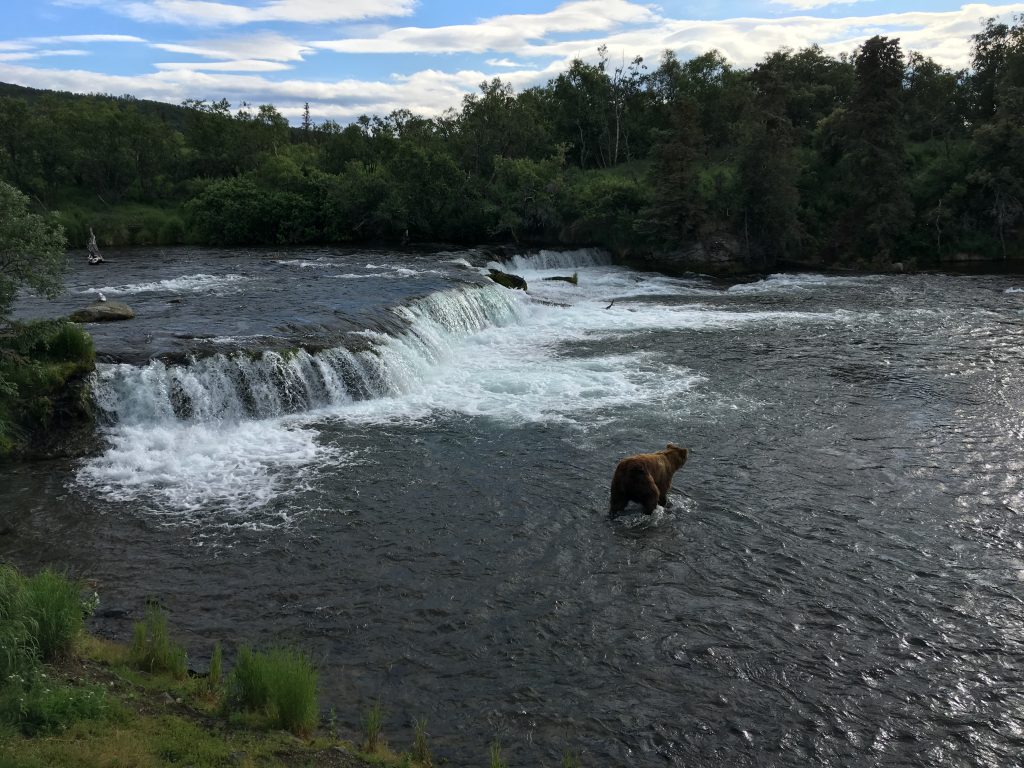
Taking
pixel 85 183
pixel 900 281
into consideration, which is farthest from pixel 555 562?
pixel 85 183

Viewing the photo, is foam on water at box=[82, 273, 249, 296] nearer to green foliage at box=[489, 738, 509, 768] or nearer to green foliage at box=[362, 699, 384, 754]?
green foliage at box=[362, 699, 384, 754]

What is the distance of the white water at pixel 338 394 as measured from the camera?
13.1 meters

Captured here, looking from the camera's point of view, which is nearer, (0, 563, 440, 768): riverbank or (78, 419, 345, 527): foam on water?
(0, 563, 440, 768): riverbank

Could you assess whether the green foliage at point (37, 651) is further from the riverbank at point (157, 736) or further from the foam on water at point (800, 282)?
the foam on water at point (800, 282)

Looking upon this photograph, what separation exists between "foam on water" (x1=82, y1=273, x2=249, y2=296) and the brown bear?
68.4 ft

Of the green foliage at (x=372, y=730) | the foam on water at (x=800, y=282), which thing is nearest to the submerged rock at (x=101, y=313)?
the green foliage at (x=372, y=730)

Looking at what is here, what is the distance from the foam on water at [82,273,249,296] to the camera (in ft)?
87.6

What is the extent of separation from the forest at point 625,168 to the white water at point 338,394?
18.6 meters

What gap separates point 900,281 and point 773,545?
30.4 metres

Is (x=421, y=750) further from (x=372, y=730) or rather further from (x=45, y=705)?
(x=45, y=705)

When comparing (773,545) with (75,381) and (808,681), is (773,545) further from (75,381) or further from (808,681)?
(75,381)

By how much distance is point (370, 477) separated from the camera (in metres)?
13.1

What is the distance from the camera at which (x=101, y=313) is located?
67.1ft

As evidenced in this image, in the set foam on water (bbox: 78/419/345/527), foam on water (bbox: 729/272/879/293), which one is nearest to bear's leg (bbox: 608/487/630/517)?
foam on water (bbox: 78/419/345/527)
